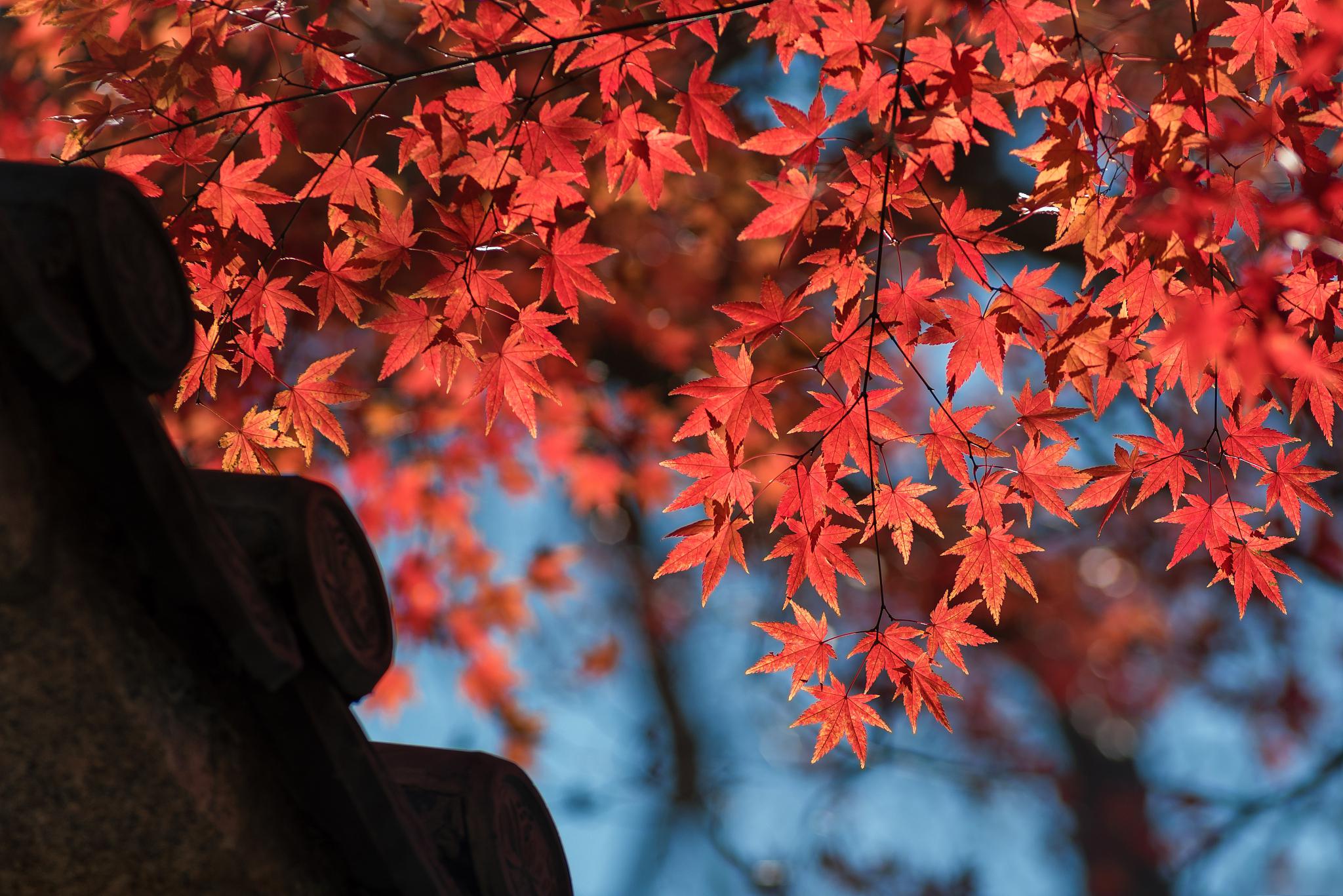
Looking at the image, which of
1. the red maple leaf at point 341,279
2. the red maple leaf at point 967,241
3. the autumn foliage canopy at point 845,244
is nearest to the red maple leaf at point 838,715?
the autumn foliage canopy at point 845,244

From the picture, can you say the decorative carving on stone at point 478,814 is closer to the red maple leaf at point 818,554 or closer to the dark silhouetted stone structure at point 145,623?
the dark silhouetted stone structure at point 145,623

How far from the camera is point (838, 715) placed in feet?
7.57

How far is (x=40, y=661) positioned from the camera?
3.75 feet

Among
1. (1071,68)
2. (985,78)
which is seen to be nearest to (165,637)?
(985,78)

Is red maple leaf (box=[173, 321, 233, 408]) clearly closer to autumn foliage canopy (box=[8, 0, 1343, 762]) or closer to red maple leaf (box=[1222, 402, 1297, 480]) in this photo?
autumn foliage canopy (box=[8, 0, 1343, 762])

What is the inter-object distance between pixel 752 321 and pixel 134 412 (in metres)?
1.30

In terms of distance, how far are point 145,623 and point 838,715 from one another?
1584mm

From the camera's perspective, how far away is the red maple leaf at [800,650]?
228cm

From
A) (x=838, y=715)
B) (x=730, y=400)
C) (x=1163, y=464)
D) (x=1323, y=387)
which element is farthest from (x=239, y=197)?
(x=1323, y=387)

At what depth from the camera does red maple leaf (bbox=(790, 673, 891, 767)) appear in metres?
2.28

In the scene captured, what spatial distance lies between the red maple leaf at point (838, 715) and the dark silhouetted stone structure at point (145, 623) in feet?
3.58

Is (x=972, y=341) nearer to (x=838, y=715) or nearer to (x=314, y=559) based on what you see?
(x=838, y=715)

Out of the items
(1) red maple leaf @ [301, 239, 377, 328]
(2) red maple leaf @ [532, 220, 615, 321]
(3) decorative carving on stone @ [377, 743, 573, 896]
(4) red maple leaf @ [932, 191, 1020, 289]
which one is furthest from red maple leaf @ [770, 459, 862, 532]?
(1) red maple leaf @ [301, 239, 377, 328]

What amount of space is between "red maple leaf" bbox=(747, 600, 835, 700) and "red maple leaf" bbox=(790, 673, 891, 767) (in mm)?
44
